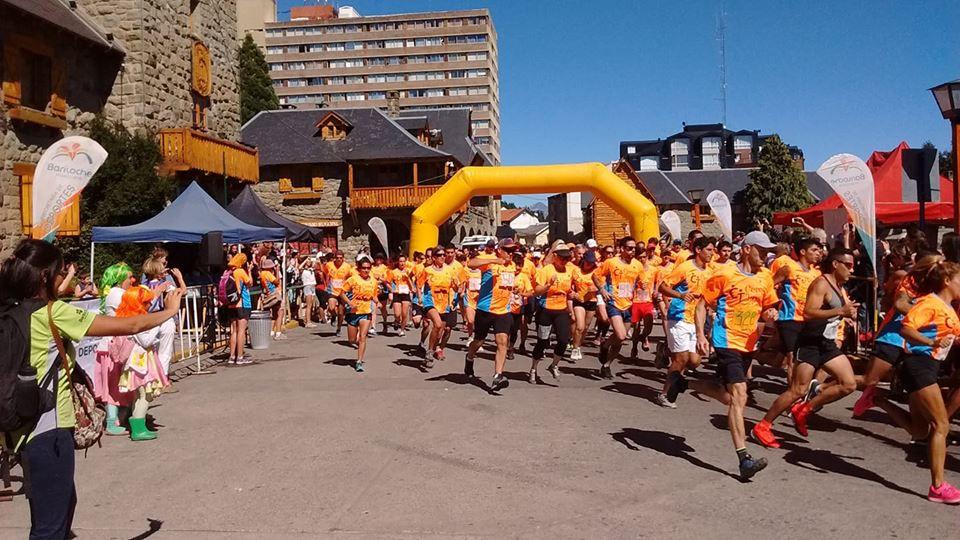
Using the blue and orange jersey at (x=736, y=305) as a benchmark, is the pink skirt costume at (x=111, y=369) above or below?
below

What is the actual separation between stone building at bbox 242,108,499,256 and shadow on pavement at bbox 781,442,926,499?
3372cm

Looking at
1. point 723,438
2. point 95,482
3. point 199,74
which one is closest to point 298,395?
point 95,482

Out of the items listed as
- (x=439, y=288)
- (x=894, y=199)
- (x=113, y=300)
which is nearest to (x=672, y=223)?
(x=894, y=199)

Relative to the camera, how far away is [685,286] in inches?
356

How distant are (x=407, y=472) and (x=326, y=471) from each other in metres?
0.66

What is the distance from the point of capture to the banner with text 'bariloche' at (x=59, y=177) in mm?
8885

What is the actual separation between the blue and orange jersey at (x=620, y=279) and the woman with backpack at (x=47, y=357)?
8.54 m

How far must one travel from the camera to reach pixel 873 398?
282 inches

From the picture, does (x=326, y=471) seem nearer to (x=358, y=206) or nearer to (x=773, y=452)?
(x=773, y=452)

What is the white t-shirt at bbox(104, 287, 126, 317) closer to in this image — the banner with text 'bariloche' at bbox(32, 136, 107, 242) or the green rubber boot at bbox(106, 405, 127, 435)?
the green rubber boot at bbox(106, 405, 127, 435)

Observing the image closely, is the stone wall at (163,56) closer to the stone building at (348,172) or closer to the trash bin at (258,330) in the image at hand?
the trash bin at (258,330)

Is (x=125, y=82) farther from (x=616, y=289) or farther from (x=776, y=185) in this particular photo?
(x=776, y=185)

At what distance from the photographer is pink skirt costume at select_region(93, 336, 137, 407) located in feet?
25.6

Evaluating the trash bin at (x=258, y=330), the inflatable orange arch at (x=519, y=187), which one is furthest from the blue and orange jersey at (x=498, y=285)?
the inflatable orange arch at (x=519, y=187)
